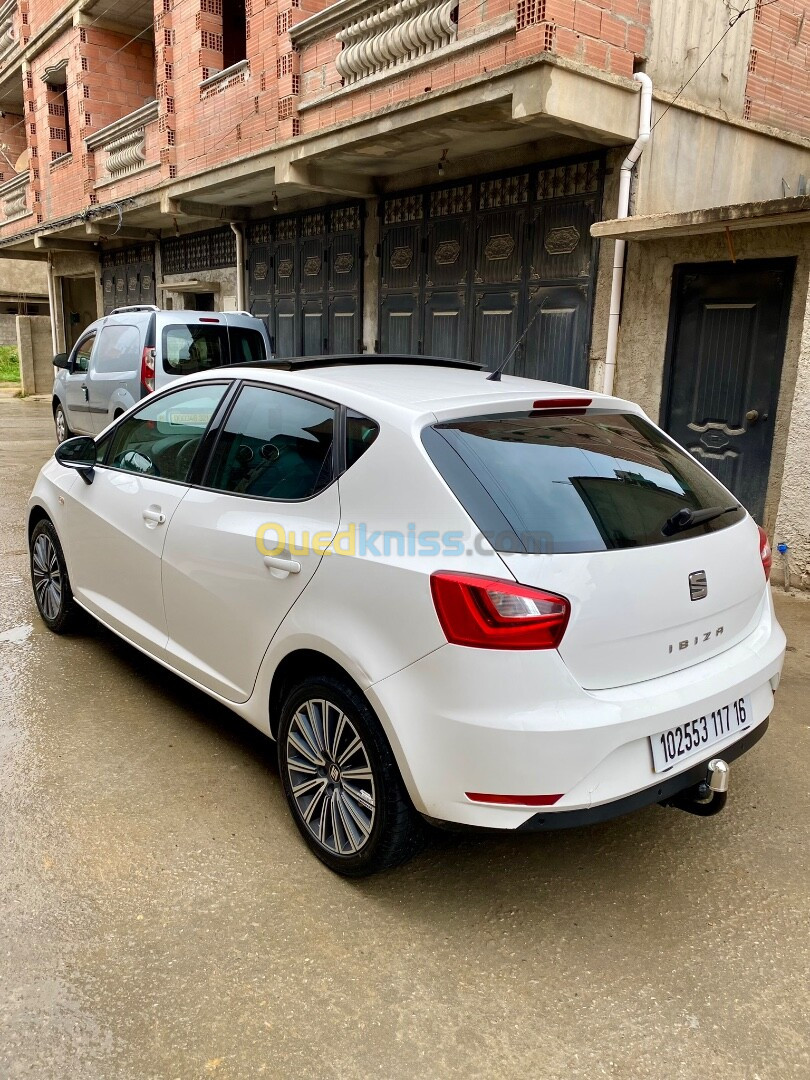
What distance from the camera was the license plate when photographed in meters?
2.39

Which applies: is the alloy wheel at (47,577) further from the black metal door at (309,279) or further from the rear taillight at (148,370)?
the black metal door at (309,279)

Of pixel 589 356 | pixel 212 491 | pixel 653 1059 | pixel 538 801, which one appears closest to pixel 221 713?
pixel 212 491

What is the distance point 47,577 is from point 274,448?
247 cm

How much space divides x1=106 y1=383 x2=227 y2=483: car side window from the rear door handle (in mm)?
850

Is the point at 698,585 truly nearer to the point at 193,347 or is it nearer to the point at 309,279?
the point at 193,347

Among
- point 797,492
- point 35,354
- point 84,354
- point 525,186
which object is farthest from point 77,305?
point 797,492

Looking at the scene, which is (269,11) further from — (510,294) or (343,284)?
(510,294)

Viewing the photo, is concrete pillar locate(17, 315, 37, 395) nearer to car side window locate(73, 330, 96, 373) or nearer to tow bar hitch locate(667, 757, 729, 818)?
car side window locate(73, 330, 96, 373)

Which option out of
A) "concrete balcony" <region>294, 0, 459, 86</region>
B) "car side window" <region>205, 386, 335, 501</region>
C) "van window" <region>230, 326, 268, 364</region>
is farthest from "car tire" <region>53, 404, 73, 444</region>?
"car side window" <region>205, 386, 335, 501</region>

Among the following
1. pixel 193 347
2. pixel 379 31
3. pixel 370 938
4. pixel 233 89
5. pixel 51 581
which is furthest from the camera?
pixel 233 89

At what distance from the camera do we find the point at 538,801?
7.39 feet

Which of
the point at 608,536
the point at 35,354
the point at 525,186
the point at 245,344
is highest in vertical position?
the point at 525,186

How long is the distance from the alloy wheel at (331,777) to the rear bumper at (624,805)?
1.77ft

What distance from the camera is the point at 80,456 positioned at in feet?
14.3
